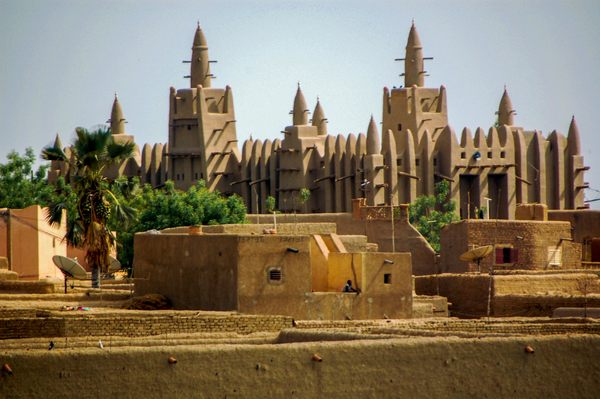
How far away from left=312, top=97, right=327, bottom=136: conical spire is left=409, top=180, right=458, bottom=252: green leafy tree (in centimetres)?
1438

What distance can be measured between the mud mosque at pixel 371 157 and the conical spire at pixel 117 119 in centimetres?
9

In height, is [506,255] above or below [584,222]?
below

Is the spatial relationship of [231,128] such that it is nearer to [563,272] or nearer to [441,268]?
[441,268]

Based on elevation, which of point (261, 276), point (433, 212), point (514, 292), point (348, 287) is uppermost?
point (433, 212)

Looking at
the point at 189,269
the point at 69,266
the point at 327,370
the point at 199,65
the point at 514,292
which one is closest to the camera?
the point at 327,370

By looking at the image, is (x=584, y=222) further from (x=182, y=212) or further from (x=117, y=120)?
(x=117, y=120)

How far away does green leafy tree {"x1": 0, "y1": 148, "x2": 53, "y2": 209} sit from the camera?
72500mm

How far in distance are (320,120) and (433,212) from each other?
19545 mm

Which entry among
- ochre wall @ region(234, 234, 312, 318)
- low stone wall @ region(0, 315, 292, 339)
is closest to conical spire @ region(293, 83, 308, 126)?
ochre wall @ region(234, 234, 312, 318)

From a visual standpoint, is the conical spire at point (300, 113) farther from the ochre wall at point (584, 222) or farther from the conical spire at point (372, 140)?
the ochre wall at point (584, 222)

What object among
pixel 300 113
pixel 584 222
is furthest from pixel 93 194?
pixel 300 113

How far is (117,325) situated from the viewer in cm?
2195

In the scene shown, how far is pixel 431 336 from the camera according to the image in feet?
62.9

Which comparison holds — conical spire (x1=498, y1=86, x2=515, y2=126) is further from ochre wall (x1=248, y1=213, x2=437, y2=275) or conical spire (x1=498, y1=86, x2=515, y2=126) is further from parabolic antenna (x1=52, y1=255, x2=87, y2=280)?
parabolic antenna (x1=52, y1=255, x2=87, y2=280)
